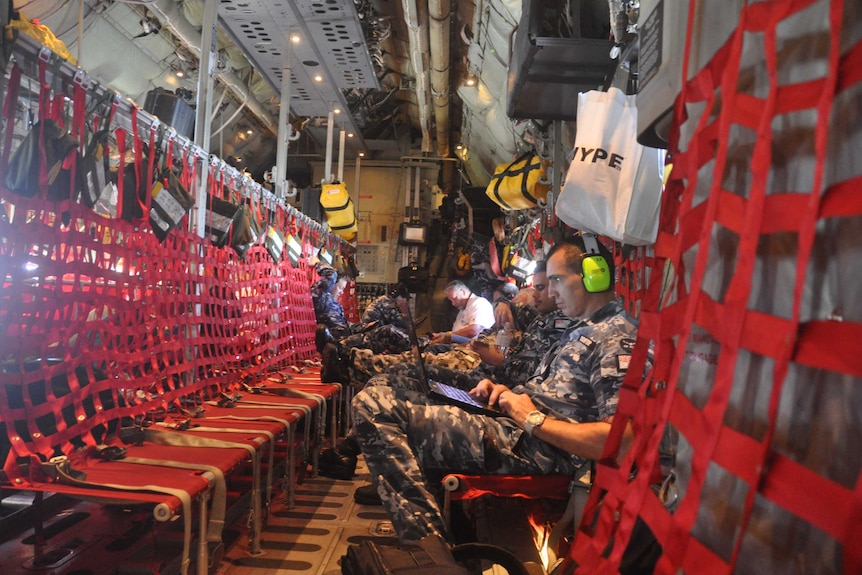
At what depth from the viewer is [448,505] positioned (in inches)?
88.4

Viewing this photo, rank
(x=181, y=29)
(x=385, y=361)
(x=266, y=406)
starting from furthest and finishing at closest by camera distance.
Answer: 1. (x=181, y=29)
2. (x=385, y=361)
3. (x=266, y=406)

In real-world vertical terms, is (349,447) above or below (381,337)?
below

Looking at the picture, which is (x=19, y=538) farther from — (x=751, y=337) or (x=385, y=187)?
(x=385, y=187)

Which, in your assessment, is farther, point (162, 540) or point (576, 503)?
point (162, 540)

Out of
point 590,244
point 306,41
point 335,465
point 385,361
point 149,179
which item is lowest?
point 335,465

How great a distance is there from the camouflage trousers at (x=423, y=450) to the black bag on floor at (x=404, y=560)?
301 millimetres

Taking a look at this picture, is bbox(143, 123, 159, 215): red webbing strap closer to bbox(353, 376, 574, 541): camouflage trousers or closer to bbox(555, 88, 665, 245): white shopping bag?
bbox(353, 376, 574, 541): camouflage trousers

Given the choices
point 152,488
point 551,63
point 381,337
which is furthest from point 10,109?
point 381,337

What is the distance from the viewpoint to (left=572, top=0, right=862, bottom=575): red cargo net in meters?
0.59

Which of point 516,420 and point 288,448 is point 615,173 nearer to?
point 516,420

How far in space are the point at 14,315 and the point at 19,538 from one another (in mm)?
1260

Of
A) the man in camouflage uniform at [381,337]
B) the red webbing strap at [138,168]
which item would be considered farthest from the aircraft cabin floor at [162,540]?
the man in camouflage uniform at [381,337]

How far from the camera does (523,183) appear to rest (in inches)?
195

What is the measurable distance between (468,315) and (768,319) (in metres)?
6.24
